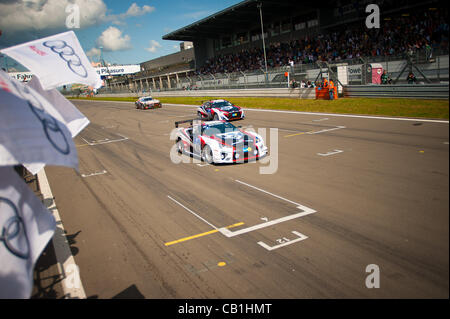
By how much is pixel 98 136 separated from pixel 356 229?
1811cm

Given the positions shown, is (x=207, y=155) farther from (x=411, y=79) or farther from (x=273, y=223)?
(x=411, y=79)

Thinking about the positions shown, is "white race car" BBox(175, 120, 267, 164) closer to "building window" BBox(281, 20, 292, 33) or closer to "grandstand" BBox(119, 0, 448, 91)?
"grandstand" BBox(119, 0, 448, 91)

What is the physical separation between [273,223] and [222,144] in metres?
4.77

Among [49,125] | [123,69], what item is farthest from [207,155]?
[123,69]

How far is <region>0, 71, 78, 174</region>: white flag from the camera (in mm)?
2623

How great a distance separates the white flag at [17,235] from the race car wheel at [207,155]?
8040 mm

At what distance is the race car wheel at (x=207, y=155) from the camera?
11.0 m

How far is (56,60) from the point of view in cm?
352

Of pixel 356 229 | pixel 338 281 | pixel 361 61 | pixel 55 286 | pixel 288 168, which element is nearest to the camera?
pixel 338 281

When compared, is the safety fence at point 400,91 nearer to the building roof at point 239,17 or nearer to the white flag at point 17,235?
the white flag at point 17,235

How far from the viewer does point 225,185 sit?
8.93 metres

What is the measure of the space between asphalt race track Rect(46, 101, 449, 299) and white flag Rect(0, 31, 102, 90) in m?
3.02
